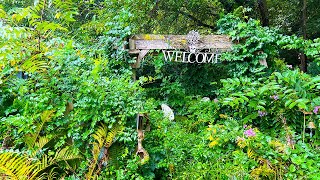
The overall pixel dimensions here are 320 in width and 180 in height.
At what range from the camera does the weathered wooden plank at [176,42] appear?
12.9ft

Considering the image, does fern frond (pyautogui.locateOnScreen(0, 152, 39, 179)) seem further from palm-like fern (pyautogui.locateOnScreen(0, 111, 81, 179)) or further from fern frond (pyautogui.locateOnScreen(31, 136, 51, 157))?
fern frond (pyautogui.locateOnScreen(31, 136, 51, 157))

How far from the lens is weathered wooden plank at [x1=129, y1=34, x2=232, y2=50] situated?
12.9 ft

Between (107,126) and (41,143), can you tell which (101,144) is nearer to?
(107,126)

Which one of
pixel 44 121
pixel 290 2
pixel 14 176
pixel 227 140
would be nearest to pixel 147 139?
pixel 227 140

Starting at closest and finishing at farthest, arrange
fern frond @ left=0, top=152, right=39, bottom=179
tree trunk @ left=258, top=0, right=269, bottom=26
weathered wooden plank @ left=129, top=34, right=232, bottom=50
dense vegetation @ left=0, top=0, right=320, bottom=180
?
fern frond @ left=0, top=152, right=39, bottom=179, dense vegetation @ left=0, top=0, right=320, bottom=180, weathered wooden plank @ left=129, top=34, right=232, bottom=50, tree trunk @ left=258, top=0, right=269, bottom=26

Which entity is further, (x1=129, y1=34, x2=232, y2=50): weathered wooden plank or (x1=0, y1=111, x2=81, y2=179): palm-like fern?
(x1=129, y1=34, x2=232, y2=50): weathered wooden plank

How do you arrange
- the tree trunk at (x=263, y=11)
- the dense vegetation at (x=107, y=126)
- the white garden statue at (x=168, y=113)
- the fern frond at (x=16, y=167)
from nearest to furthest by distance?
1. the fern frond at (x=16, y=167)
2. the dense vegetation at (x=107, y=126)
3. the white garden statue at (x=168, y=113)
4. the tree trunk at (x=263, y=11)

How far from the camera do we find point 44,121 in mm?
2465

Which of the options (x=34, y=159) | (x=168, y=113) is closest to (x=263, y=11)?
(x=168, y=113)

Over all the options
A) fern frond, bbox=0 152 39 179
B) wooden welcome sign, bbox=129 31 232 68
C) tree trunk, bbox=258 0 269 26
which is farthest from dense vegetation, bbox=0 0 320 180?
tree trunk, bbox=258 0 269 26

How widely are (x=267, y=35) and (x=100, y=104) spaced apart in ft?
8.83

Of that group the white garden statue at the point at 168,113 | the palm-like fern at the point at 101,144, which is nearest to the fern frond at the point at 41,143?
the palm-like fern at the point at 101,144

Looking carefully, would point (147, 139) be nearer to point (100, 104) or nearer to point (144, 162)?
point (144, 162)

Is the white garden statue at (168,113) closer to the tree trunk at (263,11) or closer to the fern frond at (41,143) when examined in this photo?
the fern frond at (41,143)
